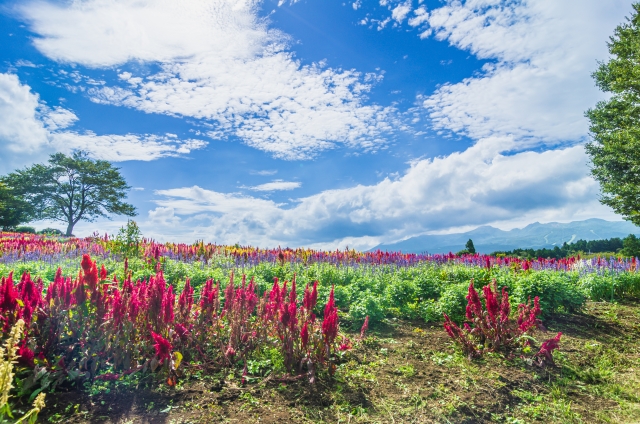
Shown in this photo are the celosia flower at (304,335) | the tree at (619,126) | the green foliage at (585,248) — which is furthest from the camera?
the green foliage at (585,248)

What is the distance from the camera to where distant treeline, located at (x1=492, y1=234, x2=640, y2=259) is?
20906 millimetres

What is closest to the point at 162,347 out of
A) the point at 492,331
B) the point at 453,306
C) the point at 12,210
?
the point at 492,331

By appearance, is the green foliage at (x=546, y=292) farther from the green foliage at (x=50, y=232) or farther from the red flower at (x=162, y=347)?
the green foliage at (x=50, y=232)

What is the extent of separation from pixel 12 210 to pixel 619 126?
2012 inches

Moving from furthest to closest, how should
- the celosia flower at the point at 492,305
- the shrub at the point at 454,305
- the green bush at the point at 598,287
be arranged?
1. the green bush at the point at 598,287
2. the shrub at the point at 454,305
3. the celosia flower at the point at 492,305

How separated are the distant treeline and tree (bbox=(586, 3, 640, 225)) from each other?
201cm

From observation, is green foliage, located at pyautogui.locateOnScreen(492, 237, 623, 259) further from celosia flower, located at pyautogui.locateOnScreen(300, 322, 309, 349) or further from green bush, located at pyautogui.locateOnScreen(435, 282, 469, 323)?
celosia flower, located at pyautogui.locateOnScreen(300, 322, 309, 349)

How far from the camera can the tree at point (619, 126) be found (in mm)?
19578

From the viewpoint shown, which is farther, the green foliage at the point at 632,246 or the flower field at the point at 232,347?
the green foliage at the point at 632,246

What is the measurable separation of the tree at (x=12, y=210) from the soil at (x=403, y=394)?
44.3 meters

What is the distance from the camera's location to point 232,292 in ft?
13.8

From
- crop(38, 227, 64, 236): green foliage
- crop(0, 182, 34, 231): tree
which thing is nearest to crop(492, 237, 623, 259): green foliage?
crop(38, 227, 64, 236): green foliage

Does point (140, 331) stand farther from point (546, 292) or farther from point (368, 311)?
point (546, 292)

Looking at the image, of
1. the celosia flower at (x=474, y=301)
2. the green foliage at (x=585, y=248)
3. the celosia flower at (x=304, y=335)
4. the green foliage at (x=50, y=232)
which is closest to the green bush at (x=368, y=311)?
the celosia flower at (x=474, y=301)
